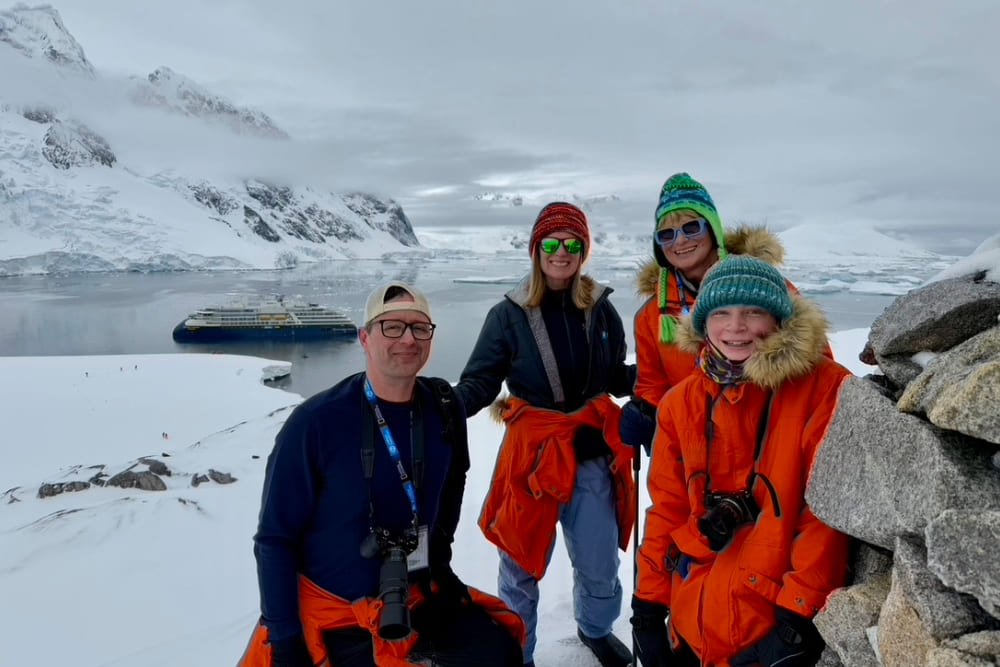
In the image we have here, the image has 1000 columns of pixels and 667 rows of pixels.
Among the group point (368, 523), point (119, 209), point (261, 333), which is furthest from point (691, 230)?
point (119, 209)

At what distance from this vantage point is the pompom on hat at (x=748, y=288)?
1730 mm

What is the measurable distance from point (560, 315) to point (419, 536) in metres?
1.14

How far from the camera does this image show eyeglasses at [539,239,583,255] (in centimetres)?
261

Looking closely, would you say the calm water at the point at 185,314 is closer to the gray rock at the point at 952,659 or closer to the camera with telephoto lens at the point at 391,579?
the camera with telephoto lens at the point at 391,579

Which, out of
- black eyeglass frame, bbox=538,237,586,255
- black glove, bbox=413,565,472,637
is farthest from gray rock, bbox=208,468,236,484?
black eyeglass frame, bbox=538,237,586,255

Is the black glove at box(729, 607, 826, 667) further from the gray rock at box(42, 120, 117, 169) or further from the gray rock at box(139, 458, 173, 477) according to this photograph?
the gray rock at box(42, 120, 117, 169)

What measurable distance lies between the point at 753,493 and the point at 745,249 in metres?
1.02

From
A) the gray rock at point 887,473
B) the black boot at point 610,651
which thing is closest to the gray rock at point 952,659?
the gray rock at point 887,473

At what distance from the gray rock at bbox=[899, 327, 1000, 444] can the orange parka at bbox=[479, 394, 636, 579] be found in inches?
53.3

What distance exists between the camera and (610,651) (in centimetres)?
280

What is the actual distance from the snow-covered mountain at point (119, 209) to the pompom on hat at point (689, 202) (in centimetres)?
9140

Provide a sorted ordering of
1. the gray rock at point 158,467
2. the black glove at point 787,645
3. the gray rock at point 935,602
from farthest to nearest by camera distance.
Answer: the gray rock at point 158,467, the black glove at point 787,645, the gray rock at point 935,602

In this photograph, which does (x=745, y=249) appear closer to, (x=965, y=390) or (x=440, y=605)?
(x=965, y=390)

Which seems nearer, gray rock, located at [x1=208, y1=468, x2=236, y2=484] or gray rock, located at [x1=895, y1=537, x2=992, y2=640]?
gray rock, located at [x1=895, y1=537, x2=992, y2=640]
